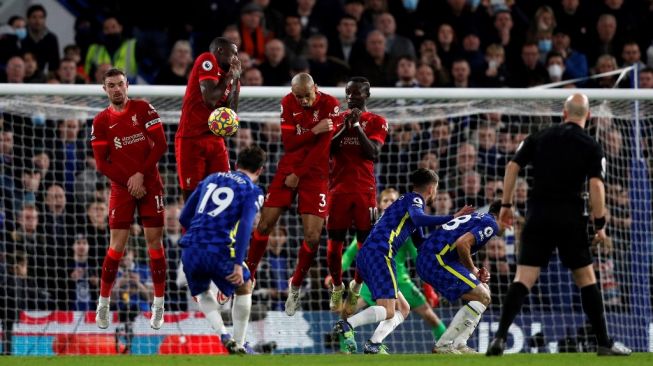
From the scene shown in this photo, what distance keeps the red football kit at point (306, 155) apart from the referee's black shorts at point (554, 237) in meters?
2.61

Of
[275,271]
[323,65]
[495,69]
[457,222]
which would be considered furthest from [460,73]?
[457,222]

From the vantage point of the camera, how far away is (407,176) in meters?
15.4

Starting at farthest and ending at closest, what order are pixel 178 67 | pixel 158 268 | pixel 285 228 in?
pixel 178 67 → pixel 285 228 → pixel 158 268

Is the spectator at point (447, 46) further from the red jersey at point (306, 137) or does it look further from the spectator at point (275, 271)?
the red jersey at point (306, 137)

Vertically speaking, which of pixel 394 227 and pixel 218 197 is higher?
pixel 218 197

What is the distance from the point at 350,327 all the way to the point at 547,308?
435 cm

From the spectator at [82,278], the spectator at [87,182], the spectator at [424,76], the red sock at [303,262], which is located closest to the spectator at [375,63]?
the spectator at [424,76]

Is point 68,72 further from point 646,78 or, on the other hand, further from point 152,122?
point 646,78

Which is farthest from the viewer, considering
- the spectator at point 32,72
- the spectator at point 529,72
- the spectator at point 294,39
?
the spectator at point 529,72

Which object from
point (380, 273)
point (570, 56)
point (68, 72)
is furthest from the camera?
point (570, 56)

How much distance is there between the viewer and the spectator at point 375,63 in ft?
54.7

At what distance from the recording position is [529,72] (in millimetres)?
17609

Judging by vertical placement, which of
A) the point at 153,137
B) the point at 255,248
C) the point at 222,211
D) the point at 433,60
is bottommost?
the point at 255,248

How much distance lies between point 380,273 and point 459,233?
0.81 m
